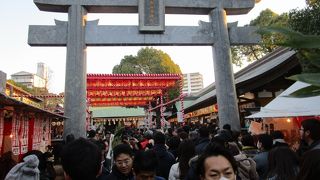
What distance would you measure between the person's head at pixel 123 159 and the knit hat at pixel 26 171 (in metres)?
0.93

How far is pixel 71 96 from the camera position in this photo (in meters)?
11.7

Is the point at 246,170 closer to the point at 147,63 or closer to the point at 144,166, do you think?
the point at 144,166

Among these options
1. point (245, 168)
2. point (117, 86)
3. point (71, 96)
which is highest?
point (117, 86)

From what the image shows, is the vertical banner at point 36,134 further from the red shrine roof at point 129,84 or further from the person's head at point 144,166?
the person's head at point 144,166

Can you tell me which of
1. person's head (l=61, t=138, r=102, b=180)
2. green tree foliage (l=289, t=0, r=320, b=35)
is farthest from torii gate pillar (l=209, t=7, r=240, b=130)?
person's head (l=61, t=138, r=102, b=180)

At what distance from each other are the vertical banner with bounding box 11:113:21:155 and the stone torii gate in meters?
2.04

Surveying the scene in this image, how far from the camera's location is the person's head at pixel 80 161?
2029 millimetres

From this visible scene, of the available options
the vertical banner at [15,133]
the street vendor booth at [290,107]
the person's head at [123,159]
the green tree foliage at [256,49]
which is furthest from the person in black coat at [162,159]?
the green tree foliage at [256,49]

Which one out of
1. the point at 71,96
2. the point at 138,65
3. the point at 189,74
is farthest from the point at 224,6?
the point at 189,74

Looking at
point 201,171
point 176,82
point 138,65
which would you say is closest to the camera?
point 201,171

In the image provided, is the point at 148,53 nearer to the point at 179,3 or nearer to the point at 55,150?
the point at 179,3

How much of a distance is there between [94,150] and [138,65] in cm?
3739

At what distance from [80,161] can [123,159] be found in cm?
162

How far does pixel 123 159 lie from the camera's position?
3.62m
